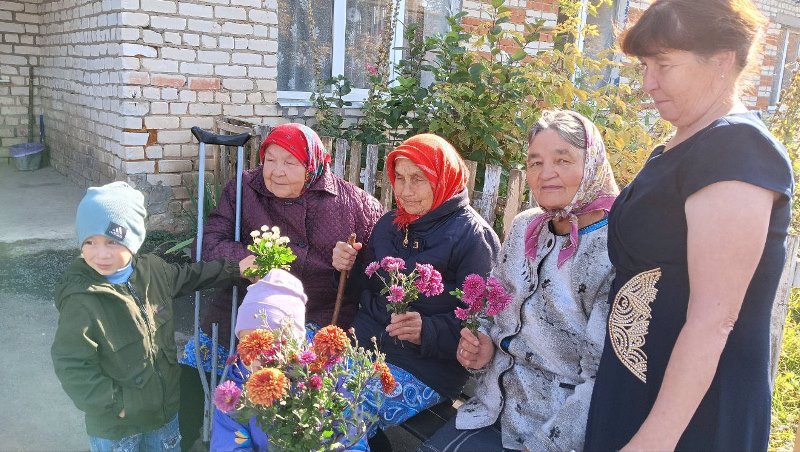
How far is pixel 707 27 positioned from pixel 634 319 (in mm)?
691

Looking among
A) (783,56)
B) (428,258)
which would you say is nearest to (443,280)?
(428,258)

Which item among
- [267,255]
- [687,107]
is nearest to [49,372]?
[267,255]

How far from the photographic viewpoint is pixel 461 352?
216 centimetres

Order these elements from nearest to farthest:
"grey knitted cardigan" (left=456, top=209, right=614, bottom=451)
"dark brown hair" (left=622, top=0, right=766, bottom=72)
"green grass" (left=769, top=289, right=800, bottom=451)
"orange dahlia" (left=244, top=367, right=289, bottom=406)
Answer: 1. "dark brown hair" (left=622, top=0, right=766, bottom=72)
2. "orange dahlia" (left=244, top=367, right=289, bottom=406)
3. "grey knitted cardigan" (left=456, top=209, right=614, bottom=451)
4. "green grass" (left=769, top=289, right=800, bottom=451)

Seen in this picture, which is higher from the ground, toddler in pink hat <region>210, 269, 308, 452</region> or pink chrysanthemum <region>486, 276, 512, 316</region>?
pink chrysanthemum <region>486, 276, 512, 316</region>

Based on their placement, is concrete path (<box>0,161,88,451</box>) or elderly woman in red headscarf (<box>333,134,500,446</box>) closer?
elderly woman in red headscarf (<box>333,134,500,446</box>)

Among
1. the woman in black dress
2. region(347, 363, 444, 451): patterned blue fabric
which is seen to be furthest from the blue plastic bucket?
the woman in black dress

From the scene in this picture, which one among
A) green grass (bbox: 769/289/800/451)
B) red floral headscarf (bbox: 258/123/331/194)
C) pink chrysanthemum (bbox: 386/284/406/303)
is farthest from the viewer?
green grass (bbox: 769/289/800/451)

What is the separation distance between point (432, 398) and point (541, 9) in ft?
20.1

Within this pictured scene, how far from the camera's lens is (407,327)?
2.31m

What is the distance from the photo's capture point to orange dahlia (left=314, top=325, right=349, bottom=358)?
1.61 m

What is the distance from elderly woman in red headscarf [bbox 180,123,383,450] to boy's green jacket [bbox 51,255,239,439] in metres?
0.51

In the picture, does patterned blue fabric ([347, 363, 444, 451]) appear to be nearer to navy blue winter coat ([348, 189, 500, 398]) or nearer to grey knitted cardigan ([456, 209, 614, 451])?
navy blue winter coat ([348, 189, 500, 398])

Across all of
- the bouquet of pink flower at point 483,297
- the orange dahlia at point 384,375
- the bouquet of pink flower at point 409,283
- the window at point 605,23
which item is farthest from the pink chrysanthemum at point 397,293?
the window at point 605,23
